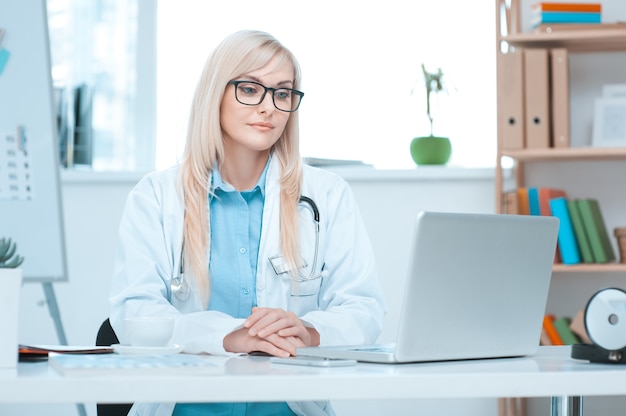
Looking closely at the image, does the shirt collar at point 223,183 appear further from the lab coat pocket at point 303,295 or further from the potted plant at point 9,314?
the potted plant at point 9,314

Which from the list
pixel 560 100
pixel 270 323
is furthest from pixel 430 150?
pixel 270 323

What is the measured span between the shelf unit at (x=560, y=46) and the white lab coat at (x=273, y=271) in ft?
4.07

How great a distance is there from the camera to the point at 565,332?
316 cm

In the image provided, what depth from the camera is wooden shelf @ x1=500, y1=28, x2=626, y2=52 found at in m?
3.08

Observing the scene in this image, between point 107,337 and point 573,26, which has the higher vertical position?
point 573,26

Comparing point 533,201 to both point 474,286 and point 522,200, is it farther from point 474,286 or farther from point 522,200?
point 474,286

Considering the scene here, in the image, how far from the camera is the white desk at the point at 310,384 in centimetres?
98

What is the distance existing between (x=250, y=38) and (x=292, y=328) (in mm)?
710

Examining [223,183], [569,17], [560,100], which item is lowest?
[223,183]

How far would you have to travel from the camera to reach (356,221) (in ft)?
6.64

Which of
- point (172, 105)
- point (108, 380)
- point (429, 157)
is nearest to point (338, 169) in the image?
point (429, 157)

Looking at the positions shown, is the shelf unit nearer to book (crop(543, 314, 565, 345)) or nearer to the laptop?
book (crop(543, 314, 565, 345))

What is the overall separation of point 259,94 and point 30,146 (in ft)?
3.45

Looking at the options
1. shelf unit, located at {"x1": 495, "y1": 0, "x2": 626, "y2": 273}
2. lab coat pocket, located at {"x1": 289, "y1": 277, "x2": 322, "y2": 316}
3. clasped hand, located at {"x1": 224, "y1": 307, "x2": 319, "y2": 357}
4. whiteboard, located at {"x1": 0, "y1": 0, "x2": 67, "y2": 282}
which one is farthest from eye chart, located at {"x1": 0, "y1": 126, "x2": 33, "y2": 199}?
shelf unit, located at {"x1": 495, "y1": 0, "x2": 626, "y2": 273}
